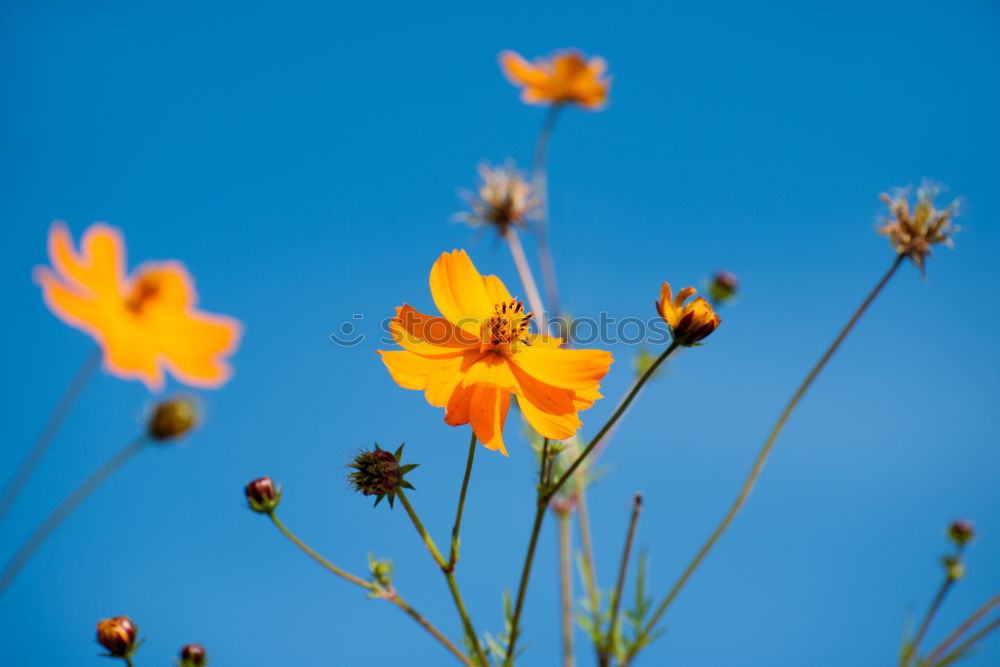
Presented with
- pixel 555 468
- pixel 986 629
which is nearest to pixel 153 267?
pixel 555 468

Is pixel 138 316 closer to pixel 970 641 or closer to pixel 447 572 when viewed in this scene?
pixel 447 572

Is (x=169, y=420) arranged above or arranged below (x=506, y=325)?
below

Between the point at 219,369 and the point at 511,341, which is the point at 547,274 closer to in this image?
the point at 511,341

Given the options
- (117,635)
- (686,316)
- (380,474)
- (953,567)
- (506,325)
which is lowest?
(117,635)

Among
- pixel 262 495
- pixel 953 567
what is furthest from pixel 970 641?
pixel 262 495

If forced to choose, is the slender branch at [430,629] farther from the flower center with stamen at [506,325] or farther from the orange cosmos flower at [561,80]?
the orange cosmos flower at [561,80]

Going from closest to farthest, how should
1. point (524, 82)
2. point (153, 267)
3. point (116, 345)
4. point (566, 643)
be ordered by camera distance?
point (116, 345) < point (153, 267) < point (566, 643) < point (524, 82)

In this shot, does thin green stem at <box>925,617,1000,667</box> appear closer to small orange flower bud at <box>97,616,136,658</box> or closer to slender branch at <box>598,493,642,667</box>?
slender branch at <box>598,493,642,667</box>
